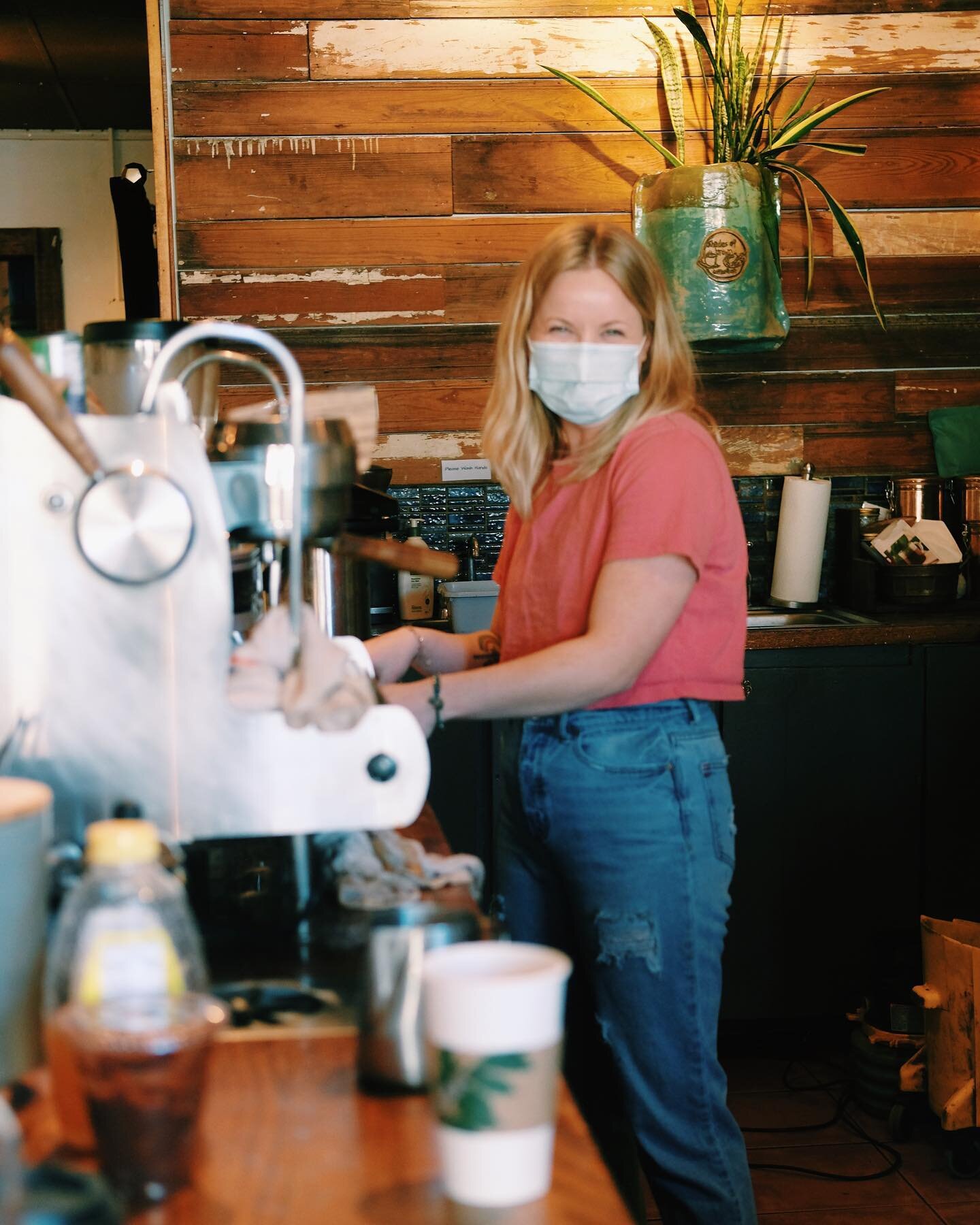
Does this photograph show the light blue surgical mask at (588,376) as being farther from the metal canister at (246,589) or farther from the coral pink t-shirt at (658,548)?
the metal canister at (246,589)

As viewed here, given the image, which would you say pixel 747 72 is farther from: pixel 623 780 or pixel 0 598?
pixel 0 598

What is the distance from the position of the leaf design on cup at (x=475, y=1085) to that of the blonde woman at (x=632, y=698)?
0.75 m

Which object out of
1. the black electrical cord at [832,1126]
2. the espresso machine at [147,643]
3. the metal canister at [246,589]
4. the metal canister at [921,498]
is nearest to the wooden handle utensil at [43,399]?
the espresso machine at [147,643]

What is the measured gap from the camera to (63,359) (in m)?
1.10

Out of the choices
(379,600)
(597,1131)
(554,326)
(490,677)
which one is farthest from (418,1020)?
(379,600)

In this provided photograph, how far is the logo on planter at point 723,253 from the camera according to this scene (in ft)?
9.95

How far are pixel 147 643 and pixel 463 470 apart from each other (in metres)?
2.39

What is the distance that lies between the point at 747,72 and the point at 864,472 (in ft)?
3.31

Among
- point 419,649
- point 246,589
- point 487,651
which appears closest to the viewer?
point 246,589

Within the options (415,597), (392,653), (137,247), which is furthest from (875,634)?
(137,247)

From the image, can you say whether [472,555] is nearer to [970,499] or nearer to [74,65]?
[970,499]

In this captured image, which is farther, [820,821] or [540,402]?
[820,821]

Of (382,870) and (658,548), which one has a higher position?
(658,548)

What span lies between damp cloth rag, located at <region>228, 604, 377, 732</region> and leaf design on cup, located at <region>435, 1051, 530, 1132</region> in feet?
1.16
